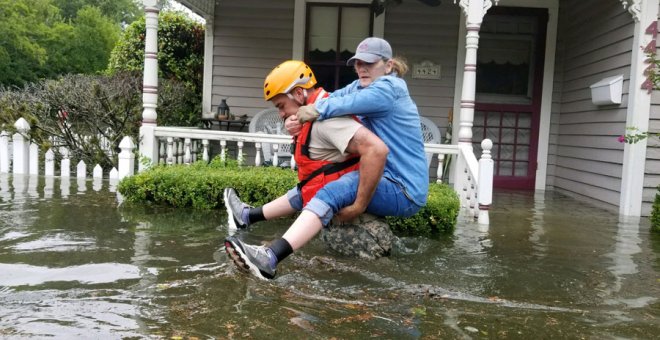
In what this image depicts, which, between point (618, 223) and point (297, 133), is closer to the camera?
point (297, 133)

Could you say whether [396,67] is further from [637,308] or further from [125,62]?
[125,62]

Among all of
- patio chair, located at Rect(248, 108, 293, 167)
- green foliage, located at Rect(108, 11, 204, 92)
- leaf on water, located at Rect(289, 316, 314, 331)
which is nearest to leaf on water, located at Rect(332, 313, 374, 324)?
leaf on water, located at Rect(289, 316, 314, 331)

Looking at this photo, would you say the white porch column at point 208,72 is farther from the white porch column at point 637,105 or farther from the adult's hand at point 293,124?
the adult's hand at point 293,124

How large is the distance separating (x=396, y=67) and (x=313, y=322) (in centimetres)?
180

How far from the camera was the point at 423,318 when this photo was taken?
9.90ft

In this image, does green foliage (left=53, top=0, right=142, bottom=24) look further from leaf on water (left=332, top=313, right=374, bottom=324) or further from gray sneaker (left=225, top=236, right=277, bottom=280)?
leaf on water (left=332, top=313, right=374, bottom=324)

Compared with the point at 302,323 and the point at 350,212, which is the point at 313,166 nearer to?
the point at 350,212

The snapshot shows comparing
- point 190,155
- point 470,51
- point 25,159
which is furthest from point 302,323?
point 25,159

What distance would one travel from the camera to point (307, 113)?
3553mm

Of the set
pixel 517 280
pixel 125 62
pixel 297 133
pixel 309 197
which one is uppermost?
pixel 125 62

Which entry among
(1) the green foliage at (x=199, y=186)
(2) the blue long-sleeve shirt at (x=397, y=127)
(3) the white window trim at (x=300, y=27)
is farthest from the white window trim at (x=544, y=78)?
(2) the blue long-sleeve shirt at (x=397, y=127)

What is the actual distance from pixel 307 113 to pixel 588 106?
643cm

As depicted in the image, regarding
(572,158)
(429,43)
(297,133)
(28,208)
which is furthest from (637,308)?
(429,43)

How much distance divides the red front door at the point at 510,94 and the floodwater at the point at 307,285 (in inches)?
159
